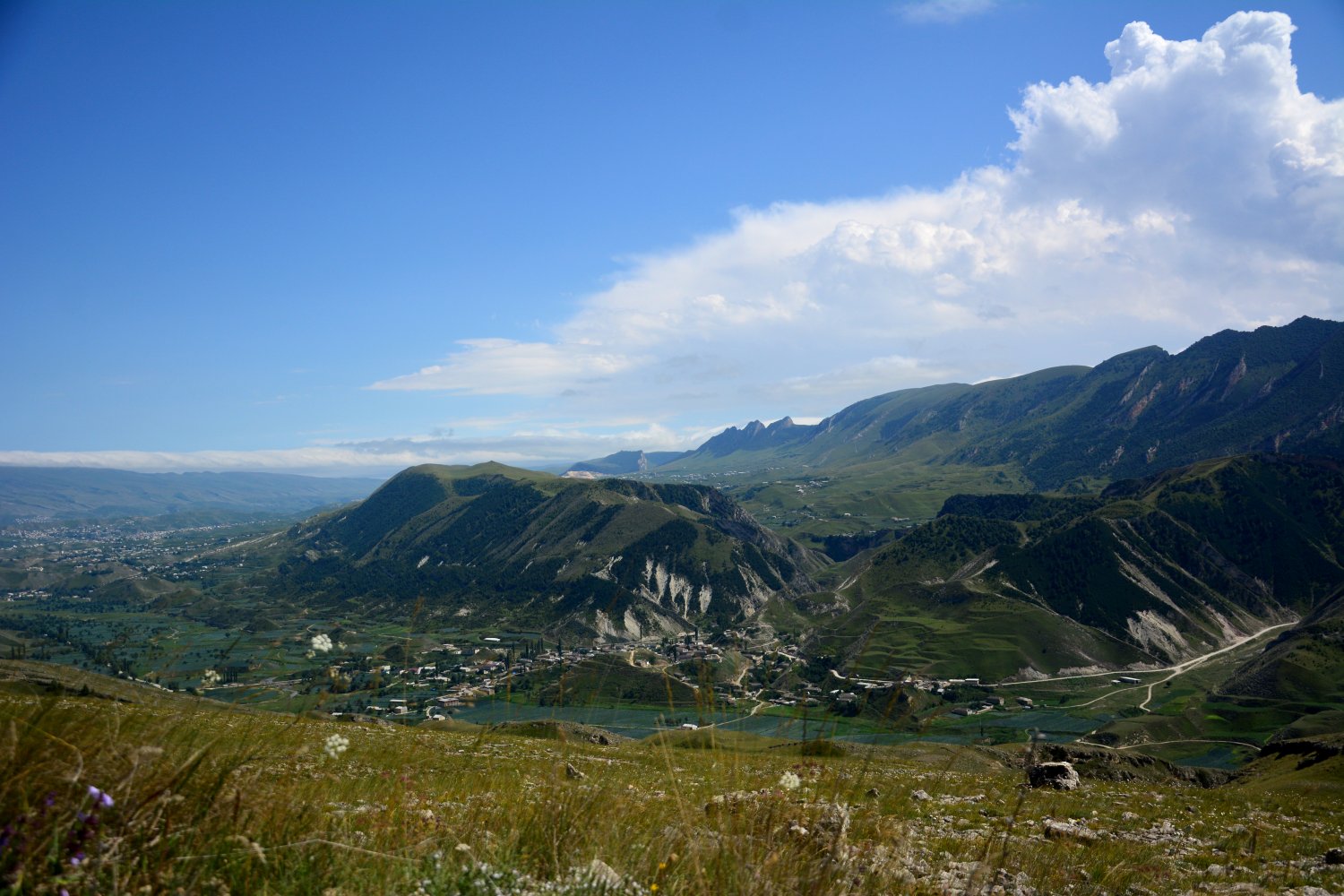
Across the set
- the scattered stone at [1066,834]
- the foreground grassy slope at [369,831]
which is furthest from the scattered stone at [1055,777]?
the foreground grassy slope at [369,831]

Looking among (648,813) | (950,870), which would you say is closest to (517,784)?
(648,813)

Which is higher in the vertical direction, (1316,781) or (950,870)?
(950,870)

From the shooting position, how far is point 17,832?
262 centimetres

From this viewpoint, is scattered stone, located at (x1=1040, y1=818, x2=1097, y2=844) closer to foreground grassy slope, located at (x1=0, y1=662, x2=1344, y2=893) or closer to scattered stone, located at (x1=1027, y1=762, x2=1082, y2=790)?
foreground grassy slope, located at (x1=0, y1=662, x2=1344, y2=893)

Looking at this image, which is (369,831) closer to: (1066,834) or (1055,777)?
(1066,834)

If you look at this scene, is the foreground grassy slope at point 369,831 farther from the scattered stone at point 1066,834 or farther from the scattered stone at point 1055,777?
the scattered stone at point 1055,777

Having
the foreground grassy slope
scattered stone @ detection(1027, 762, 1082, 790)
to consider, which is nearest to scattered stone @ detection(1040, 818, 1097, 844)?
the foreground grassy slope

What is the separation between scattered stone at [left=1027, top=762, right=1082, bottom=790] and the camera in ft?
78.0

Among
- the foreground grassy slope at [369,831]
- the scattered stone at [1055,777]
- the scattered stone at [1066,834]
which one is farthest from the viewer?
the scattered stone at [1055,777]

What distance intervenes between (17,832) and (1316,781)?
5072 cm

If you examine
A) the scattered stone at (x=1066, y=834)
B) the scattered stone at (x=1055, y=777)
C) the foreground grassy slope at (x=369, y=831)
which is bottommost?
the scattered stone at (x=1055, y=777)

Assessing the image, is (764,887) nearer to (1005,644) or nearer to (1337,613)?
(1005,644)

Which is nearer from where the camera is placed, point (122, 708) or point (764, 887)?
point (764, 887)

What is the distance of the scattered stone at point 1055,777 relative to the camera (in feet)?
78.0
